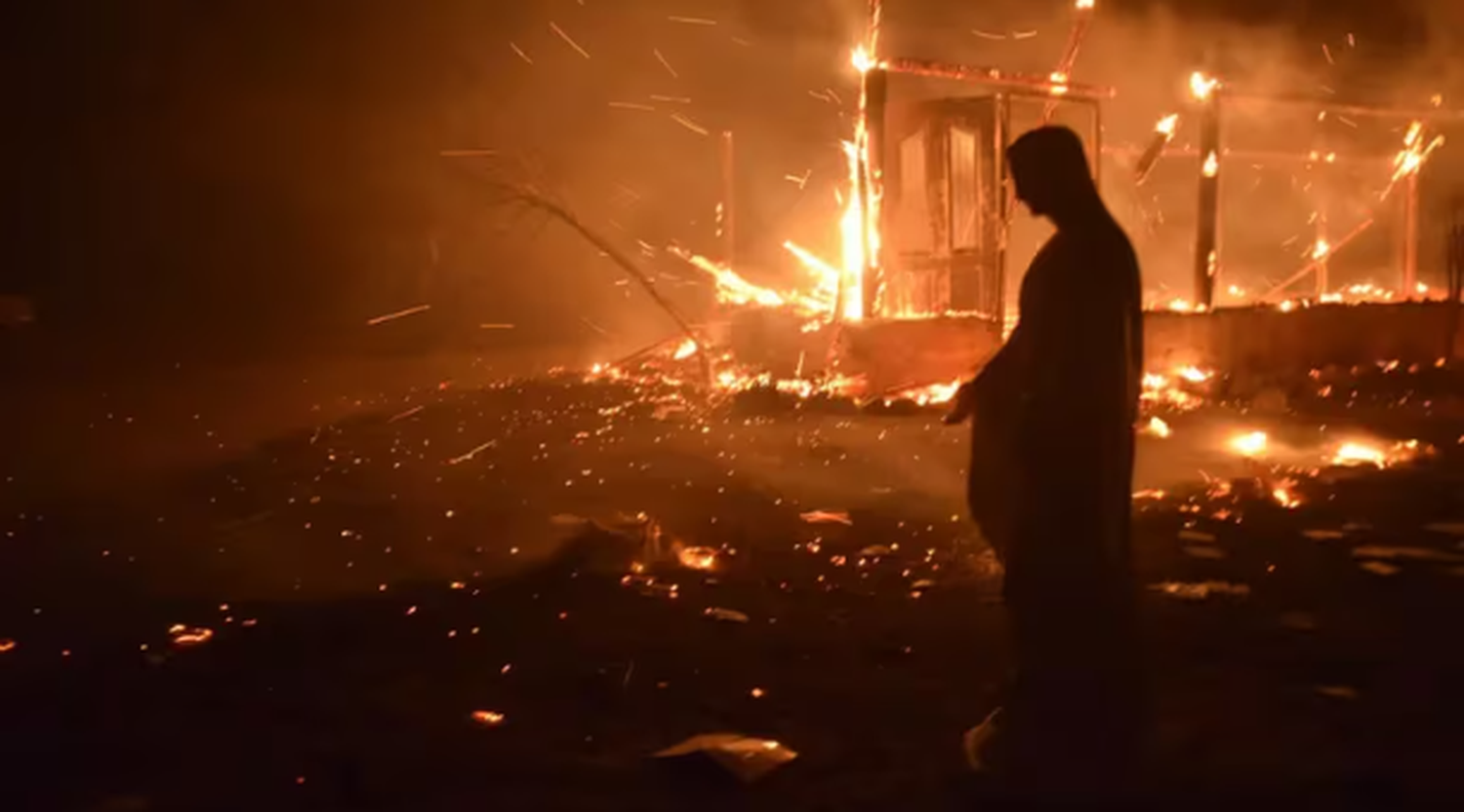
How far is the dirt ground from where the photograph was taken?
357 centimetres

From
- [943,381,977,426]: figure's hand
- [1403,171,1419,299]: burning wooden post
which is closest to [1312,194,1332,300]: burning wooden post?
[1403,171,1419,299]: burning wooden post

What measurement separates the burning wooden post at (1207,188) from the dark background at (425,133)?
1741 millimetres

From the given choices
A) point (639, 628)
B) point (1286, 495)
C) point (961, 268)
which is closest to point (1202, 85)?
point (961, 268)

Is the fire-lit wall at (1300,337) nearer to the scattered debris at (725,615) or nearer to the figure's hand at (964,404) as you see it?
the scattered debris at (725,615)

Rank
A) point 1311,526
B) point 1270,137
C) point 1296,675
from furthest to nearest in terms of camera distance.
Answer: point 1270,137, point 1311,526, point 1296,675

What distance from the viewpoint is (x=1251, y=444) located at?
360 inches

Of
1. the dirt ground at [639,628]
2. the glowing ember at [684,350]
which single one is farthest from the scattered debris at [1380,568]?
the glowing ember at [684,350]

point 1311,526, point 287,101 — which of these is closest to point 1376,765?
point 1311,526

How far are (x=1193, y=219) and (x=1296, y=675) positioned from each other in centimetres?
1335

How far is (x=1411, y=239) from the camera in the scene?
47.1 ft

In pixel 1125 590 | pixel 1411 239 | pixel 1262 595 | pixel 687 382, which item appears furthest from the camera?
pixel 1411 239

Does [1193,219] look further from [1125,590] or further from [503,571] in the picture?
[1125,590]

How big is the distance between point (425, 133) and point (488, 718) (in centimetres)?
1689

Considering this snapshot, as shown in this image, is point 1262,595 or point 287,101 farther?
point 287,101
